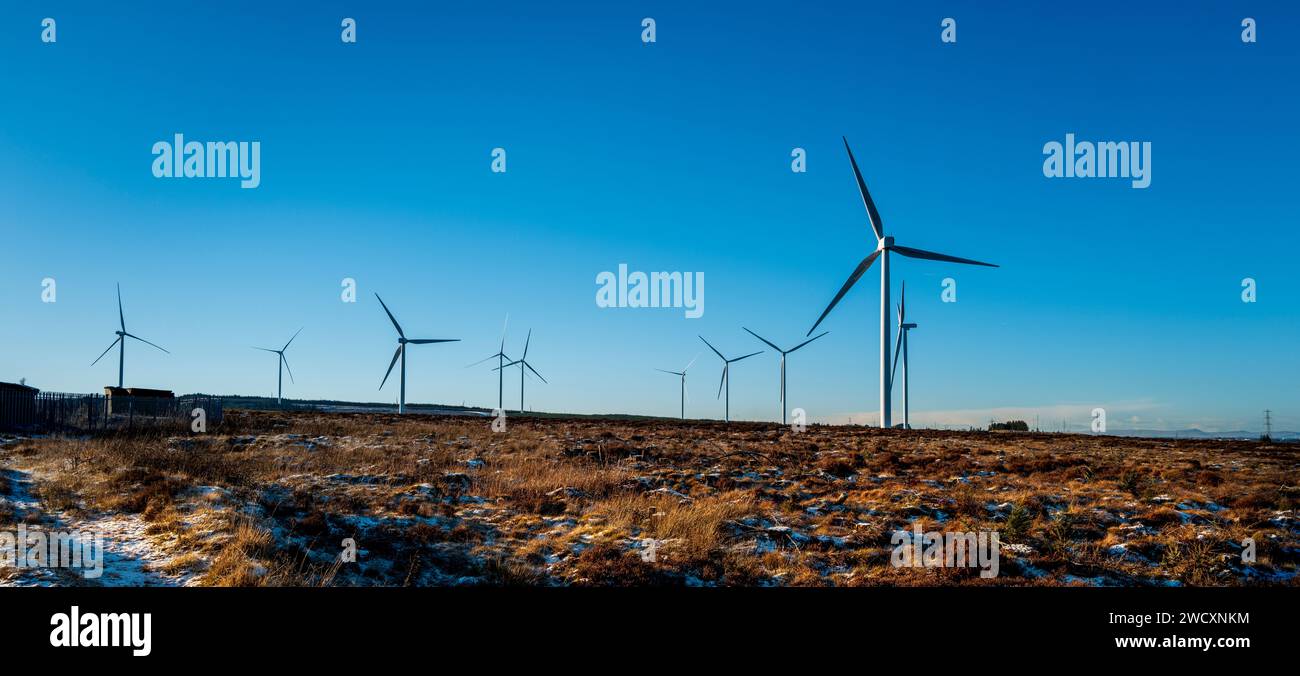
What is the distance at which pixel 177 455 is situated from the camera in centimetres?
2405

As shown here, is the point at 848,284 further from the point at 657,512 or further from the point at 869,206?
the point at 657,512

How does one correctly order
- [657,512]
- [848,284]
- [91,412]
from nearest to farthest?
[657,512] < [91,412] < [848,284]

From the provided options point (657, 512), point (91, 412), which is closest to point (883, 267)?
point (657, 512)

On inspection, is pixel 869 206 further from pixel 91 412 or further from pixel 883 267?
pixel 91 412

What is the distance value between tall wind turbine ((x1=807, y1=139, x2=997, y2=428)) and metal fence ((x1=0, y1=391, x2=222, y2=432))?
4094 cm

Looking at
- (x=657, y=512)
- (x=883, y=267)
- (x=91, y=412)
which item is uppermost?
(x=883, y=267)

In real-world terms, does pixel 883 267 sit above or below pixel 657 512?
above

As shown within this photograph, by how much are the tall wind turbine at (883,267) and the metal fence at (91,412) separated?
40935 mm

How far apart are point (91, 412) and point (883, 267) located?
50.6 metres

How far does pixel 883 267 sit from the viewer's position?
53.3 m

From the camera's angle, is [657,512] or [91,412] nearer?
[657,512]

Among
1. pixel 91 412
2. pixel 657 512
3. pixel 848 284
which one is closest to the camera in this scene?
pixel 657 512

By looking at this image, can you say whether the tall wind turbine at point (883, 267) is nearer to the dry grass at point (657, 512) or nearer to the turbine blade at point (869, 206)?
the turbine blade at point (869, 206)
